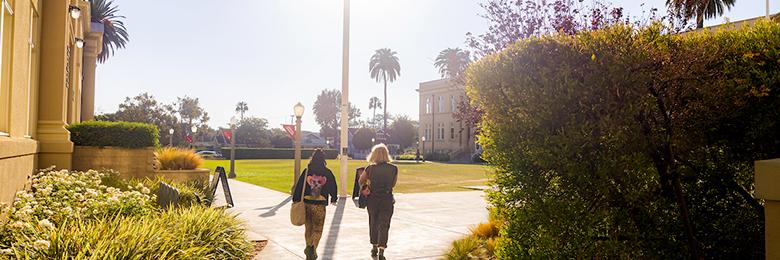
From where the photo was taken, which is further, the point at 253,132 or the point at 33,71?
the point at 253,132

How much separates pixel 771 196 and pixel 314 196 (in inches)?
241

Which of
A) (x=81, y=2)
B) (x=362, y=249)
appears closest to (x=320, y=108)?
(x=81, y=2)

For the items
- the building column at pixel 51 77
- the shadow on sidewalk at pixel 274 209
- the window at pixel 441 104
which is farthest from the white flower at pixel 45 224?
the window at pixel 441 104

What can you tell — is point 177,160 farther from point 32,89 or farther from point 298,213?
point 298,213

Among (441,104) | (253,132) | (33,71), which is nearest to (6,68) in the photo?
(33,71)

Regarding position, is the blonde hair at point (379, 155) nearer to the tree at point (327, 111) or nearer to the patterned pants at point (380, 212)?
the patterned pants at point (380, 212)

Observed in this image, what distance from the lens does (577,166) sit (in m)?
4.19

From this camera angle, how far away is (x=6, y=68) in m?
7.85

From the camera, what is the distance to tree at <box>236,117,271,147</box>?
117531mm

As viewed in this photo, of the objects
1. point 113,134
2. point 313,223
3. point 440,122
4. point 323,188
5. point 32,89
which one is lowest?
point 313,223

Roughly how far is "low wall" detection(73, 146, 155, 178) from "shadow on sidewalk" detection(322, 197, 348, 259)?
5147mm

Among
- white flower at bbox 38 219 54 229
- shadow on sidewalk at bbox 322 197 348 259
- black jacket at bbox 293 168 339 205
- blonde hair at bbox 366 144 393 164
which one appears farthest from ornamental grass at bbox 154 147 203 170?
white flower at bbox 38 219 54 229

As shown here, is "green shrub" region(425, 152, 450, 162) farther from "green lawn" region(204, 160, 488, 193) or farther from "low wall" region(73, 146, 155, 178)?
"low wall" region(73, 146, 155, 178)

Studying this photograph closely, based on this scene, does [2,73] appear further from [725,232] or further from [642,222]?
[725,232]
